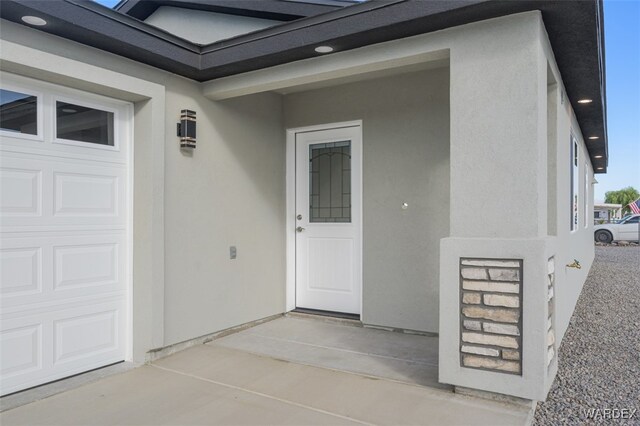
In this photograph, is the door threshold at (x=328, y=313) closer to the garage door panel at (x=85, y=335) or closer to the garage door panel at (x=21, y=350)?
the garage door panel at (x=85, y=335)

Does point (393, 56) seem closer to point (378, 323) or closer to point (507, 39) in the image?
point (507, 39)

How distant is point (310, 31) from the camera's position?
3441mm

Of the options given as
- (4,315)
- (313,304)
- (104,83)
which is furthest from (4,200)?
(313,304)

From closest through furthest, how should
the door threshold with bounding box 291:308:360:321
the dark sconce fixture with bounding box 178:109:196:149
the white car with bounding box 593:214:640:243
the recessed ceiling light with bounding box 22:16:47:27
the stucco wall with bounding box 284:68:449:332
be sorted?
the recessed ceiling light with bounding box 22:16:47:27 → the dark sconce fixture with bounding box 178:109:196:149 → the stucco wall with bounding box 284:68:449:332 → the door threshold with bounding box 291:308:360:321 → the white car with bounding box 593:214:640:243

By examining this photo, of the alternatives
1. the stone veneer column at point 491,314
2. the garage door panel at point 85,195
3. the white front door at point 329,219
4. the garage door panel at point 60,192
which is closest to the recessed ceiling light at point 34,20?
the garage door panel at point 60,192

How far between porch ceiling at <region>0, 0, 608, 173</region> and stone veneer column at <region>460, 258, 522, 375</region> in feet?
5.42

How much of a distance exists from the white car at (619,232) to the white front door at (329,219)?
736 inches

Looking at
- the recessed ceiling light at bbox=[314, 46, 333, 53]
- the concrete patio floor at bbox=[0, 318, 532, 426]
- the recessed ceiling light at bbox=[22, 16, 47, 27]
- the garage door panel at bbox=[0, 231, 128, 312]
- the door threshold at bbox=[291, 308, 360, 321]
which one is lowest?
the concrete patio floor at bbox=[0, 318, 532, 426]

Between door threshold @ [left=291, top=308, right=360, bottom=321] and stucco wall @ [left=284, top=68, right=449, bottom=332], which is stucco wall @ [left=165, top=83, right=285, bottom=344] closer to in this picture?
door threshold @ [left=291, top=308, right=360, bottom=321]

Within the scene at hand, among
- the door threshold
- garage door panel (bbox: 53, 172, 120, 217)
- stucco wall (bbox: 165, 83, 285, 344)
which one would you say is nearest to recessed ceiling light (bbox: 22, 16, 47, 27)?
garage door panel (bbox: 53, 172, 120, 217)

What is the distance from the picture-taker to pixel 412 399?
308 cm

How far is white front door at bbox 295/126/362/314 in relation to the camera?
524 cm

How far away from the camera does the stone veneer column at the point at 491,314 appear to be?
2.90 meters

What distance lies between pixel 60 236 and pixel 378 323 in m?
3.19
